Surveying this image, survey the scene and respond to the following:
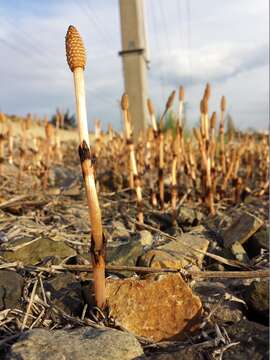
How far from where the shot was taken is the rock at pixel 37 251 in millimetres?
1609

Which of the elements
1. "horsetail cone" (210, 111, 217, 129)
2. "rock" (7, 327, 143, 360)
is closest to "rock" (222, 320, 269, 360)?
"rock" (7, 327, 143, 360)

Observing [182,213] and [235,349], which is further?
[182,213]

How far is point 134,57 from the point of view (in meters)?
5.34

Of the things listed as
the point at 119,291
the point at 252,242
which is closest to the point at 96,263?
the point at 119,291

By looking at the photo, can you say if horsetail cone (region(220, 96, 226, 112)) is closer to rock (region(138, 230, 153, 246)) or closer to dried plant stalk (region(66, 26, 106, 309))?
rock (region(138, 230, 153, 246))

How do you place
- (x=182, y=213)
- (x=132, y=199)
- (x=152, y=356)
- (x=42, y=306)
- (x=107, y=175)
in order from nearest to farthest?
(x=152, y=356)
(x=42, y=306)
(x=182, y=213)
(x=132, y=199)
(x=107, y=175)

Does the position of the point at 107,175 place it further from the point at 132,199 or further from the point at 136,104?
the point at 136,104

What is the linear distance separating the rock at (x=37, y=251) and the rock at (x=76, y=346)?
0.58m

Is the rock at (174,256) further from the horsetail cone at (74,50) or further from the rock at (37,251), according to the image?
the horsetail cone at (74,50)

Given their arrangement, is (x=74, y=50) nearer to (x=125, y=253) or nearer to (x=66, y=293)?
(x=66, y=293)

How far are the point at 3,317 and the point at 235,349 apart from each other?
62cm

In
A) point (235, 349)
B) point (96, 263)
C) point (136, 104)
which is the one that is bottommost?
point (235, 349)

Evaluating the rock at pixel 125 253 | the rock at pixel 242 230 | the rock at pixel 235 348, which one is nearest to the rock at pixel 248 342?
the rock at pixel 235 348

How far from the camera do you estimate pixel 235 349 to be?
1.02m
